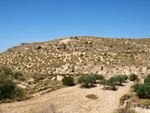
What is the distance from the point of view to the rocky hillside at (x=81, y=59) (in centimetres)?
3525

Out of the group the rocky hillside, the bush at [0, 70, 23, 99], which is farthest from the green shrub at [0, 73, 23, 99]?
the rocky hillside

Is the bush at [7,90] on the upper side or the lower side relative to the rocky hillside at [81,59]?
lower

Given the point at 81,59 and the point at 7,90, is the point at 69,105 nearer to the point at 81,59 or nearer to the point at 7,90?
the point at 7,90

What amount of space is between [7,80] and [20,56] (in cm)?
3131

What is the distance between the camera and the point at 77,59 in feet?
139

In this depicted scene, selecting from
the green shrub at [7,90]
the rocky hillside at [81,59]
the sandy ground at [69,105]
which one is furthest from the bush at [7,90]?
the rocky hillside at [81,59]

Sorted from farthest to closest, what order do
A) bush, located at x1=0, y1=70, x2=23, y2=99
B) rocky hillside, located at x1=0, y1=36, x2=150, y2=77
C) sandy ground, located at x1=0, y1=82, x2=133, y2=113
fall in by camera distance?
1. rocky hillside, located at x1=0, y1=36, x2=150, y2=77
2. bush, located at x1=0, y1=70, x2=23, y2=99
3. sandy ground, located at x1=0, y1=82, x2=133, y2=113

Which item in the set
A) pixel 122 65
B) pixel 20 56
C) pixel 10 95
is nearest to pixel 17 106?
pixel 10 95

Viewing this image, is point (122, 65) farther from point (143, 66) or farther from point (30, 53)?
point (30, 53)

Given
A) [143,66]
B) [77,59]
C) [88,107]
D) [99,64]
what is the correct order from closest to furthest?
[88,107] < [143,66] < [99,64] < [77,59]

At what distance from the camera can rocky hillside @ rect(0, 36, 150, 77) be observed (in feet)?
116

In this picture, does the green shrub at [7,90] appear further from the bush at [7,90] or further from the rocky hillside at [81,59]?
the rocky hillside at [81,59]

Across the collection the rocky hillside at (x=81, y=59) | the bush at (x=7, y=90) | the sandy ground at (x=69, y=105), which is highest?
the rocky hillside at (x=81, y=59)

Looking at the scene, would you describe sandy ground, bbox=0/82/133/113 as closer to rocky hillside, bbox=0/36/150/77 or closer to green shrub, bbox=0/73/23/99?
green shrub, bbox=0/73/23/99
